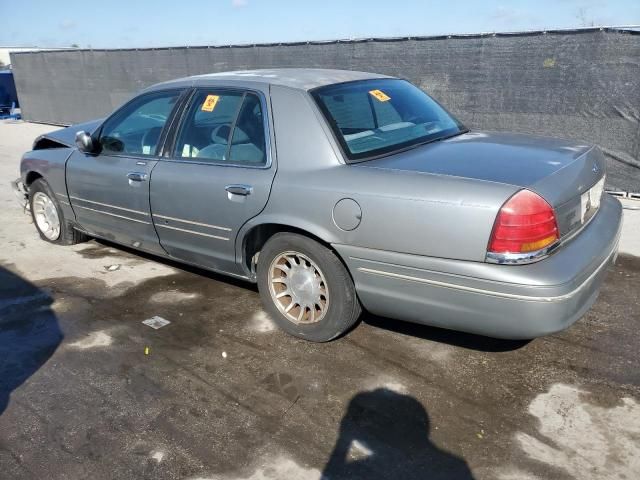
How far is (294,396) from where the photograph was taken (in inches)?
121

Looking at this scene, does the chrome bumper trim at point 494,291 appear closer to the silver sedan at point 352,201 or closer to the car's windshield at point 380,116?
the silver sedan at point 352,201

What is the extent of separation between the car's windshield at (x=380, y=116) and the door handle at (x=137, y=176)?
152 centimetres

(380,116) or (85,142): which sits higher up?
(380,116)

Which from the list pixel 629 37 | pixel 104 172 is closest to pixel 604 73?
pixel 629 37

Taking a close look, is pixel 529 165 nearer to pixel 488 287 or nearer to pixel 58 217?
pixel 488 287

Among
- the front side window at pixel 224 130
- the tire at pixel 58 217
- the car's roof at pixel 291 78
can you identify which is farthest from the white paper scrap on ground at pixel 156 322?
the tire at pixel 58 217

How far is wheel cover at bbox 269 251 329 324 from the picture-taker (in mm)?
3465

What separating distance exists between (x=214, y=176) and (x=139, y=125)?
122 cm

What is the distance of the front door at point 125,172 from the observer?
4.26 m

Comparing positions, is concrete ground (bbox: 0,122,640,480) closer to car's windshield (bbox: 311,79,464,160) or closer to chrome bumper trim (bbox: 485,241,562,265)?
chrome bumper trim (bbox: 485,241,562,265)

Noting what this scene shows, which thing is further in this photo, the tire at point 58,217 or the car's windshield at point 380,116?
the tire at point 58,217

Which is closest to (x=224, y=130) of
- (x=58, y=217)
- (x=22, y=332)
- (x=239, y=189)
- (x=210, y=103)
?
(x=210, y=103)

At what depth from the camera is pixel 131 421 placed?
9.42 feet

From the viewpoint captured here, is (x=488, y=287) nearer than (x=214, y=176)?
Yes
